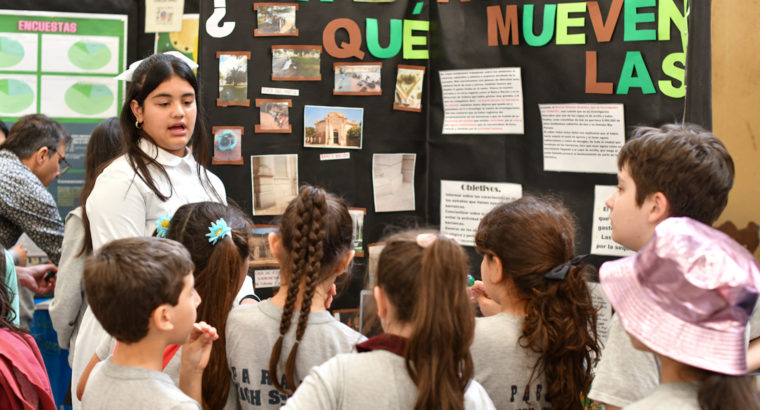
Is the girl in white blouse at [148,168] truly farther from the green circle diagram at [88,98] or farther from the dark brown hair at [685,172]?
the green circle diagram at [88,98]

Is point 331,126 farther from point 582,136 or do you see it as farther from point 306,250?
point 306,250

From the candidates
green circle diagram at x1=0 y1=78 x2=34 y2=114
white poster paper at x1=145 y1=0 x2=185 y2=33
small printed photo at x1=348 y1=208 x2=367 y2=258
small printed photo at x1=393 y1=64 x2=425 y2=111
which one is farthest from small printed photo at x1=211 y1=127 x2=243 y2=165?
green circle diagram at x1=0 y1=78 x2=34 y2=114

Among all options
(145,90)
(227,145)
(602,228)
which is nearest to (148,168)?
(145,90)

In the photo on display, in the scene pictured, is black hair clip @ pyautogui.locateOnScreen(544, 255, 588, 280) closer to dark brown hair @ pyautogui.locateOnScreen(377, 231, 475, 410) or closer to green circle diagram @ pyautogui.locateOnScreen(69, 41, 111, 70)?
dark brown hair @ pyautogui.locateOnScreen(377, 231, 475, 410)

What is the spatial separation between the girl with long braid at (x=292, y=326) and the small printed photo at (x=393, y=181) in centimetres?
137

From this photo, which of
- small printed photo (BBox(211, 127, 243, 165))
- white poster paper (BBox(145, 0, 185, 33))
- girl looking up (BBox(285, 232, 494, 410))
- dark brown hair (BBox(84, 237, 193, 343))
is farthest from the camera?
white poster paper (BBox(145, 0, 185, 33))

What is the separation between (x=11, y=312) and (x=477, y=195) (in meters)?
1.79

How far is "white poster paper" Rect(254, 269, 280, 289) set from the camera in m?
3.11

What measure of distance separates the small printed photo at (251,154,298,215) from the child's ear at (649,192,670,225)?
169 centimetres

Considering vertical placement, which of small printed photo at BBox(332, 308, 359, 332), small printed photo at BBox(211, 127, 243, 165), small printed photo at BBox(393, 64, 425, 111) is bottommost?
small printed photo at BBox(332, 308, 359, 332)

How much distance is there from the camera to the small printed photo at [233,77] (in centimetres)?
302

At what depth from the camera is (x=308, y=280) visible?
68.4 inches

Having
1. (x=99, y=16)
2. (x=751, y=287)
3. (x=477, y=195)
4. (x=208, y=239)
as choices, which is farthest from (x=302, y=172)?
(x=751, y=287)

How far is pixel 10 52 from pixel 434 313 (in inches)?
129
